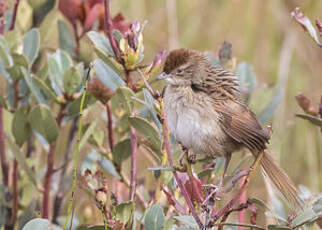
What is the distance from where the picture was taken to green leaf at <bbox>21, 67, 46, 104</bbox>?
247 cm

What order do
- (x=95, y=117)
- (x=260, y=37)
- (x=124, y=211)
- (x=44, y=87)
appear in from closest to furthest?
(x=124, y=211)
(x=44, y=87)
(x=95, y=117)
(x=260, y=37)

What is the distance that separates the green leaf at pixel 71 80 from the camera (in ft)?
8.02

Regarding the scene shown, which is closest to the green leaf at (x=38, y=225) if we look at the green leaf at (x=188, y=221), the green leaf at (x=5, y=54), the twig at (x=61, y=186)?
the green leaf at (x=188, y=221)

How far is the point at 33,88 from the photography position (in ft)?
8.30

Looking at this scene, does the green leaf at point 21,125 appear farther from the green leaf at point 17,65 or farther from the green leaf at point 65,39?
the green leaf at point 65,39

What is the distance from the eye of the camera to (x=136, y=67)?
2.11 meters

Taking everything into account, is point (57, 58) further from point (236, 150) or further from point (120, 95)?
point (236, 150)

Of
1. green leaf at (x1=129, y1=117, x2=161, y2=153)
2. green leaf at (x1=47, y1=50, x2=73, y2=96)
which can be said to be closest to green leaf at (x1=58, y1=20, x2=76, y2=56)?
green leaf at (x1=47, y1=50, x2=73, y2=96)

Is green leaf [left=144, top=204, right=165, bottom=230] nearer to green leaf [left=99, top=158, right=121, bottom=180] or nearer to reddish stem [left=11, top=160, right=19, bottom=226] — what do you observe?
green leaf [left=99, top=158, right=121, bottom=180]

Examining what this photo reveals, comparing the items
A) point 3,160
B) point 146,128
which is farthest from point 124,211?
point 3,160

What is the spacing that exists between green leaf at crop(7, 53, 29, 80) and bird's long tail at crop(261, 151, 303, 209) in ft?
3.34

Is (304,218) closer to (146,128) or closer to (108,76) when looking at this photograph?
(146,128)

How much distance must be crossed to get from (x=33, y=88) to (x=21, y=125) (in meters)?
0.19

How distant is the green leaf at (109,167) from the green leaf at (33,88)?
0.36m
